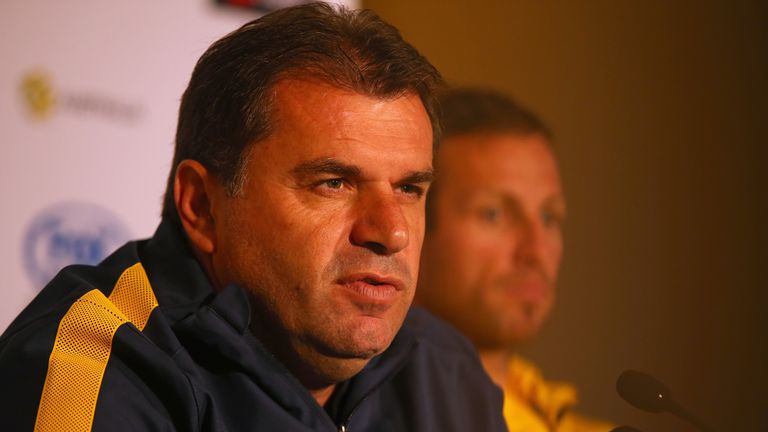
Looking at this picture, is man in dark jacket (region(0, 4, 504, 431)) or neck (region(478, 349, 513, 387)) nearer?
man in dark jacket (region(0, 4, 504, 431))

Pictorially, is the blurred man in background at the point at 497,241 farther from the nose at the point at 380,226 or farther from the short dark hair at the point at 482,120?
the nose at the point at 380,226

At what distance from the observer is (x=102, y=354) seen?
3.19 feet

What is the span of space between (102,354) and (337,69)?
0.42m

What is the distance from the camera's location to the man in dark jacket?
1.00 meters

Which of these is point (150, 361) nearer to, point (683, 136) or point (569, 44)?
point (683, 136)

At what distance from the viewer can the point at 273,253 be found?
1.09 metres

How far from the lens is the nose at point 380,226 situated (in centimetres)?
105

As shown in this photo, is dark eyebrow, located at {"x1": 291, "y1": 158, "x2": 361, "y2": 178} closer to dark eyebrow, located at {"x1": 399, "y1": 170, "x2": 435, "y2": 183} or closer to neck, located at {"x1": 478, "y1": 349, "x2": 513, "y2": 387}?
dark eyebrow, located at {"x1": 399, "y1": 170, "x2": 435, "y2": 183}

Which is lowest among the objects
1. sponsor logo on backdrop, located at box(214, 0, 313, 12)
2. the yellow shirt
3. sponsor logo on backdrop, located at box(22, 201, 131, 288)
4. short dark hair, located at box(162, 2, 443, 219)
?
the yellow shirt

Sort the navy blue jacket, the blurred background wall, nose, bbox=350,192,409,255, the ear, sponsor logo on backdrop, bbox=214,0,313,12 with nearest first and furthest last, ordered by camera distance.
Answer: the navy blue jacket
nose, bbox=350,192,409,255
the ear
the blurred background wall
sponsor logo on backdrop, bbox=214,0,313,12

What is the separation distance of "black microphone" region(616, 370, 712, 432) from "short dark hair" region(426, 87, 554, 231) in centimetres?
85

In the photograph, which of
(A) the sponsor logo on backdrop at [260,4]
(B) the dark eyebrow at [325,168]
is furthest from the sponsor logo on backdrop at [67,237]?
(B) the dark eyebrow at [325,168]

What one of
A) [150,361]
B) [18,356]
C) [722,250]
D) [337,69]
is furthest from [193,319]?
[722,250]

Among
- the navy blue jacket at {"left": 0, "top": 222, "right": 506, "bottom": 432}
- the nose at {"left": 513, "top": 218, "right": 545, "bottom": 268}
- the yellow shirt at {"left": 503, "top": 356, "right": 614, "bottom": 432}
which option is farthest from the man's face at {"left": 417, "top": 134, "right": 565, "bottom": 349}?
the navy blue jacket at {"left": 0, "top": 222, "right": 506, "bottom": 432}
